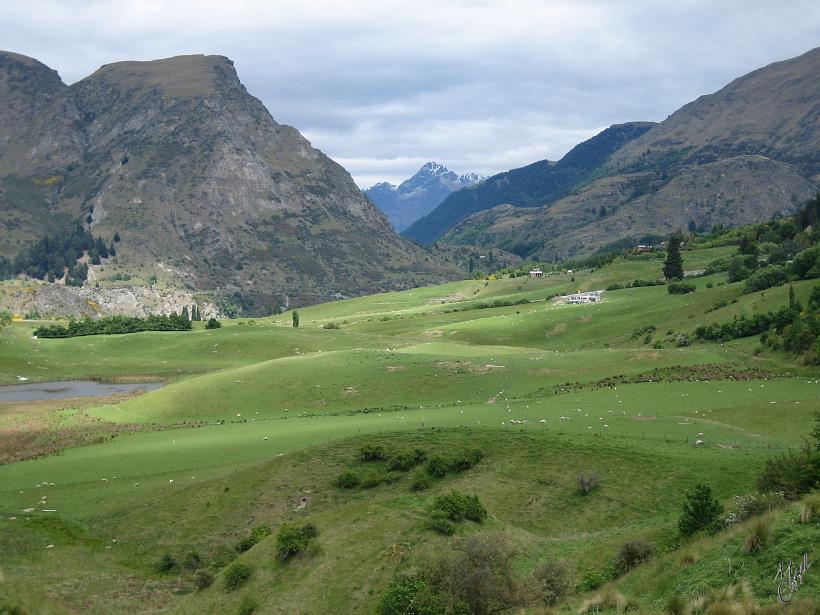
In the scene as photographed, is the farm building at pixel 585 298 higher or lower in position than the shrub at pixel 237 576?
higher

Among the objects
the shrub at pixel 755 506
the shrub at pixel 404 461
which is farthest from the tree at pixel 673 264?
the shrub at pixel 755 506

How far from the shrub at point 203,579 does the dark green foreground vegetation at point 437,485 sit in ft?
0.50

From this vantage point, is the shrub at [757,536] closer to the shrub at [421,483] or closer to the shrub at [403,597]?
the shrub at [403,597]

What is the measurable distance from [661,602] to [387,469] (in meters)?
24.1

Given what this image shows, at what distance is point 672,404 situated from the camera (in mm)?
60125

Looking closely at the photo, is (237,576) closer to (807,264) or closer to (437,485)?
(437,485)

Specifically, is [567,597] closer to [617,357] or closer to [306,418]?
[306,418]

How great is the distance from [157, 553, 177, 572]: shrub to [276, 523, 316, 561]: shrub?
7.90m

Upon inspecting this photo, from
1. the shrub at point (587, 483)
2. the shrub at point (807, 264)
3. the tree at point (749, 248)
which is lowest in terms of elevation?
the shrub at point (587, 483)

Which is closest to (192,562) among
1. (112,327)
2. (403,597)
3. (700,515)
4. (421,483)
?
(421,483)

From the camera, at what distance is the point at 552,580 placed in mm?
28516

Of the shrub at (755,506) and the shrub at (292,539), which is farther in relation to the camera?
the shrub at (292,539)

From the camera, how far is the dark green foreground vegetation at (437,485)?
1118 inches

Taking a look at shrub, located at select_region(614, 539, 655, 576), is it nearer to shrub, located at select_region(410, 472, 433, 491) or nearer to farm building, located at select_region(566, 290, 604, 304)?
shrub, located at select_region(410, 472, 433, 491)
